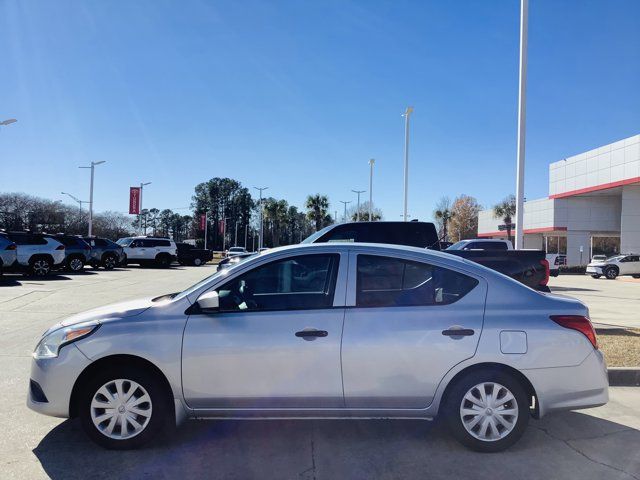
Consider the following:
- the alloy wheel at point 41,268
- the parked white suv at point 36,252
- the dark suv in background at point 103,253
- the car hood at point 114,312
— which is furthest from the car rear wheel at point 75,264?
the car hood at point 114,312

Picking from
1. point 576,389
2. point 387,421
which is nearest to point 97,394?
point 387,421

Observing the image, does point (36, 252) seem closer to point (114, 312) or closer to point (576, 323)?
point (114, 312)

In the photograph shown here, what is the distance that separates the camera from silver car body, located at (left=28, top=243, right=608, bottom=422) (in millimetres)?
3779

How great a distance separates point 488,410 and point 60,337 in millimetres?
3488

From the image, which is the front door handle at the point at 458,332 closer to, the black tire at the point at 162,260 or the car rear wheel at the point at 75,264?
the car rear wheel at the point at 75,264

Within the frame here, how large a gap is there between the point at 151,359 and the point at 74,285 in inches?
585

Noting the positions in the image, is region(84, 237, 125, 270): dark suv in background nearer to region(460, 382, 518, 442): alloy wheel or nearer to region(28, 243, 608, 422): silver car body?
region(28, 243, 608, 422): silver car body

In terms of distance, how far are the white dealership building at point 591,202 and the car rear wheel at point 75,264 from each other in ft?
104

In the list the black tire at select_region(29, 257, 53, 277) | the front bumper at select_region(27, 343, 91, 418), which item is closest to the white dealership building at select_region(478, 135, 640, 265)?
the black tire at select_region(29, 257, 53, 277)

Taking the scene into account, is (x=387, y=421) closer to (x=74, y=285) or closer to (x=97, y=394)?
(x=97, y=394)

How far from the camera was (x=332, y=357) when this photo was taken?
12.4 ft

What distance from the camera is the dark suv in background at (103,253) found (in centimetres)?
2691

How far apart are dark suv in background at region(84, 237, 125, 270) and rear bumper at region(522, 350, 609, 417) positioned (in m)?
26.6

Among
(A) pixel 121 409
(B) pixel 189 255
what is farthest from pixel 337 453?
(B) pixel 189 255
